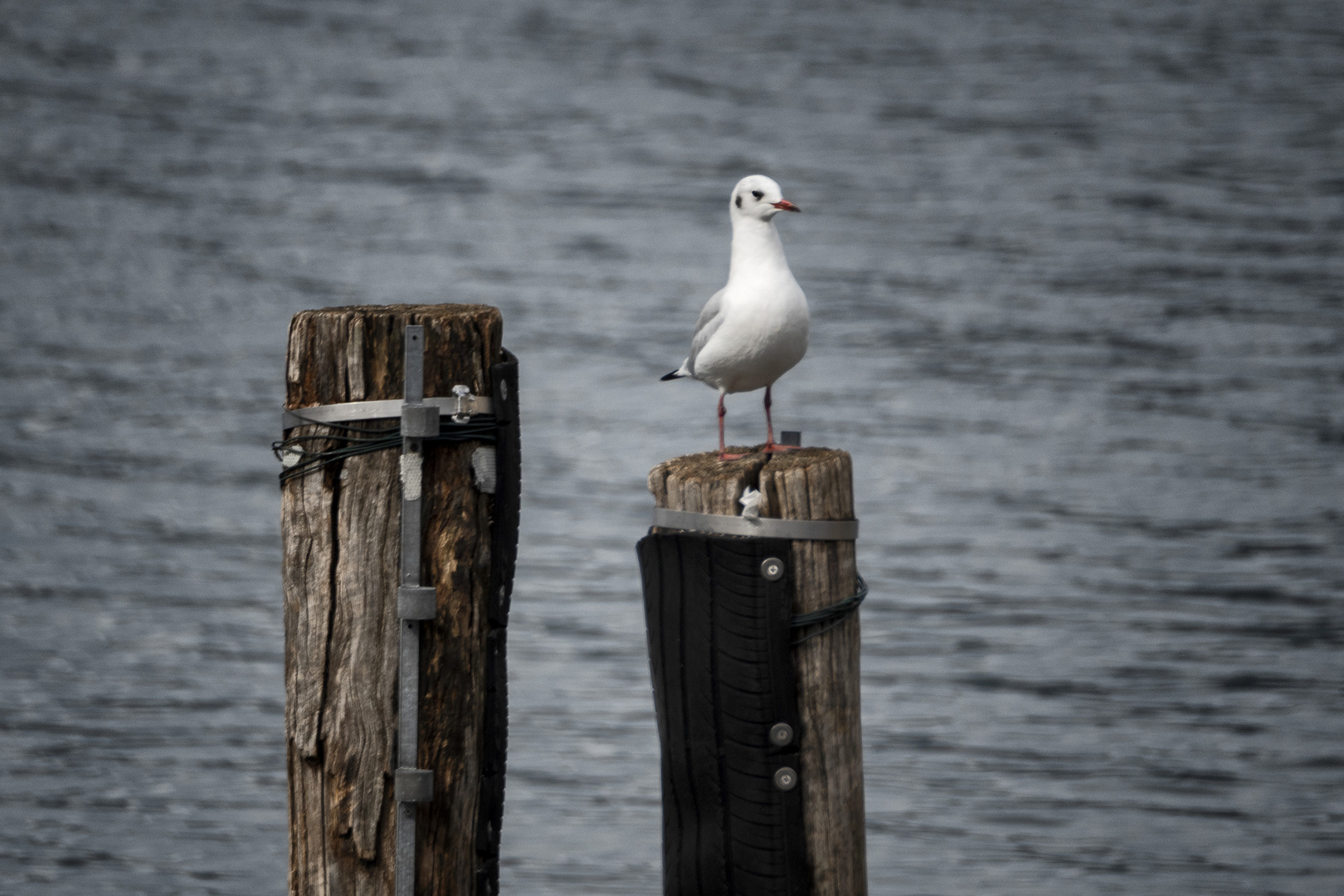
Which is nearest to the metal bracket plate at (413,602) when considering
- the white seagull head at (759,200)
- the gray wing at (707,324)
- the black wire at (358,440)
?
the black wire at (358,440)

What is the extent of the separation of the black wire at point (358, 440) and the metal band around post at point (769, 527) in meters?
0.56

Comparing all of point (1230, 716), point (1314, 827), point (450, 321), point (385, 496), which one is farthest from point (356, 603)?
point (1230, 716)

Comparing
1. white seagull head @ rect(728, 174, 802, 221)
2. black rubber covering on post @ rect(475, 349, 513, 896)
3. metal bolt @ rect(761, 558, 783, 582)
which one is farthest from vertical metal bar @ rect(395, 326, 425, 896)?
white seagull head @ rect(728, 174, 802, 221)

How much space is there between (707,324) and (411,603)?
120 cm

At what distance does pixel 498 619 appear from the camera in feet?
11.6

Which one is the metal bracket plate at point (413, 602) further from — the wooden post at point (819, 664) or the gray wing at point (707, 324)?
the gray wing at point (707, 324)

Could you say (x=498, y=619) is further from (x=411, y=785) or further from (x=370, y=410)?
(x=370, y=410)

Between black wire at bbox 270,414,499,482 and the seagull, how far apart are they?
0.69m

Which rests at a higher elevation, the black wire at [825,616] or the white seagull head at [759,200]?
the white seagull head at [759,200]

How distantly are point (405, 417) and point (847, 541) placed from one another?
1.13m

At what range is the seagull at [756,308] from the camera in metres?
3.73

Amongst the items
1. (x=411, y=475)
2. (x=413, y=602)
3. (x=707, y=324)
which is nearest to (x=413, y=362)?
(x=411, y=475)

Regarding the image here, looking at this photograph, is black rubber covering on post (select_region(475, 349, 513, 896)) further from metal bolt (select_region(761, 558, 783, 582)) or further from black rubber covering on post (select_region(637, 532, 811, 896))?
metal bolt (select_region(761, 558, 783, 582))

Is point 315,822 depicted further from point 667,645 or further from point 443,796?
point 667,645
